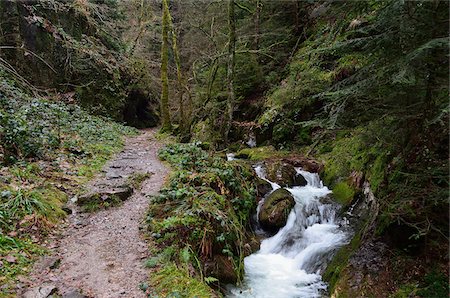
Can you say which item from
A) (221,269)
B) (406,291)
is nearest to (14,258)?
(221,269)

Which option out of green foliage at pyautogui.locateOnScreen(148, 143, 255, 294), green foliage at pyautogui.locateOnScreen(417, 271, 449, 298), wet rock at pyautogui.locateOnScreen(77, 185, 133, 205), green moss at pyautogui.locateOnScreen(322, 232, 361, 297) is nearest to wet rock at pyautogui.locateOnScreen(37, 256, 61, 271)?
green foliage at pyautogui.locateOnScreen(148, 143, 255, 294)

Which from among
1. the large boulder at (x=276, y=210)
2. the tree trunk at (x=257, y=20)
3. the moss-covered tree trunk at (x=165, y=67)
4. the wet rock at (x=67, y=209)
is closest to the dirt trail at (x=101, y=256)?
the wet rock at (x=67, y=209)

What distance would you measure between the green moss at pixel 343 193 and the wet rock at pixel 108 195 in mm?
5431

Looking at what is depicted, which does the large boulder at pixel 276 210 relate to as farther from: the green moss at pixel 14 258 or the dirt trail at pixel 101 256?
the green moss at pixel 14 258

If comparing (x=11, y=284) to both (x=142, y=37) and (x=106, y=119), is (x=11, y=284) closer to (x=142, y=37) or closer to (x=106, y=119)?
(x=106, y=119)

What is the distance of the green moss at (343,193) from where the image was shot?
8.88 meters

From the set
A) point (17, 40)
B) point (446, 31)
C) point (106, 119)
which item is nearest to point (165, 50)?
point (106, 119)

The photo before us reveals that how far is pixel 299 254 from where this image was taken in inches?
303

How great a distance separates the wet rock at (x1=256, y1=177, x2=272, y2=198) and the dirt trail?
314 centimetres

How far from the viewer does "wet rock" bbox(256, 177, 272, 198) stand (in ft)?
31.7

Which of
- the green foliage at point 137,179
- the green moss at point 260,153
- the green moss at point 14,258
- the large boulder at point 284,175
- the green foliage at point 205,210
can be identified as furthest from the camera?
the green moss at point 260,153

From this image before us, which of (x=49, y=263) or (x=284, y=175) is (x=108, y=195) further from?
(x=284, y=175)

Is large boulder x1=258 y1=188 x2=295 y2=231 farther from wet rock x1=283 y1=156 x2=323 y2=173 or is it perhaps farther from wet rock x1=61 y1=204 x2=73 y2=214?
wet rock x1=61 y1=204 x2=73 y2=214

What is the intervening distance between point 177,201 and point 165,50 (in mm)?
13150
